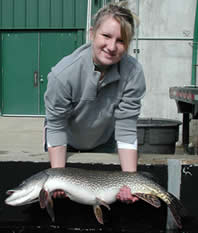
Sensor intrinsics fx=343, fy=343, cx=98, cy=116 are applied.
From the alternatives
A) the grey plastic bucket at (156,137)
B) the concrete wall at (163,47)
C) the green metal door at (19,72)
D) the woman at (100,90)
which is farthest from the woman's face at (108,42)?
the green metal door at (19,72)

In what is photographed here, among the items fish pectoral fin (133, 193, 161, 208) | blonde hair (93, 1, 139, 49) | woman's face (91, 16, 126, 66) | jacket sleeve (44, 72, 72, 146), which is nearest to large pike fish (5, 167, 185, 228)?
fish pectoral fin (133, 193, 161, 208)

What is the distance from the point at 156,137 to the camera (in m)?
4.37

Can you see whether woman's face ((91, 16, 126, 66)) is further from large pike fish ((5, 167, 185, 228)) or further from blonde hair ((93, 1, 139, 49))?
large pike fish ((5, 167, 185, 228))

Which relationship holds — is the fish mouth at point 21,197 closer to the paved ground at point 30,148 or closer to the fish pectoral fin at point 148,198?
the paved ground at point 30,148

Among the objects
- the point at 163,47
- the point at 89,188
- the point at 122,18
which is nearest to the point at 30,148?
the point at 89,188

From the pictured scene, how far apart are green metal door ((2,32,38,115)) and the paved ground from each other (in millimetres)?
388

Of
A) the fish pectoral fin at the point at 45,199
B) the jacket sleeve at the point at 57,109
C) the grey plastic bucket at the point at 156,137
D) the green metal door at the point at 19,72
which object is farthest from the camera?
the green metal door at the point at 19,72

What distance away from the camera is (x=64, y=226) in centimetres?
225

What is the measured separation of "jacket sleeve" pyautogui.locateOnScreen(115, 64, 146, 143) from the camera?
7.07ft

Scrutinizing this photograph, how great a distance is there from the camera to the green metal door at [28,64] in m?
8.67

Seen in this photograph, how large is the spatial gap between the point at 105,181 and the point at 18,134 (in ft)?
16.1

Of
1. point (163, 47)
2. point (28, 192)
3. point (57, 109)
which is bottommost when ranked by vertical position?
point (28, 192)

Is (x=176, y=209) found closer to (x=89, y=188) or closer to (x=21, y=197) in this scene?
(x=89, y=188)

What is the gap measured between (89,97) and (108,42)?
0.37 metres
